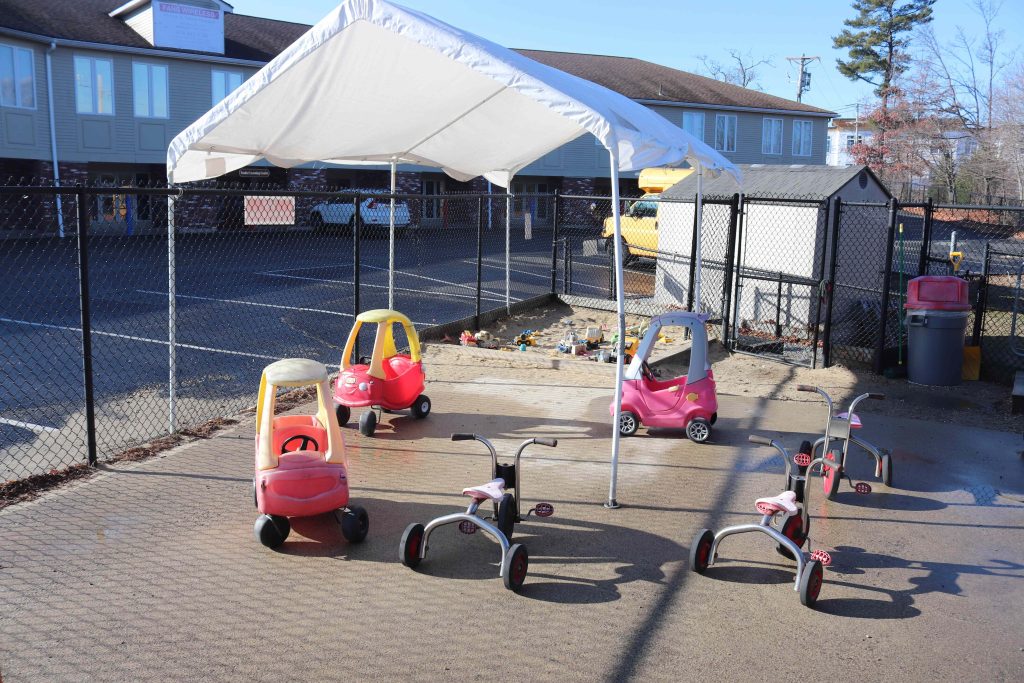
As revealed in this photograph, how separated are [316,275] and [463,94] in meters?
11.0

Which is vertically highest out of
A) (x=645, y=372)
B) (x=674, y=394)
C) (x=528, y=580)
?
(x=645, y=372)

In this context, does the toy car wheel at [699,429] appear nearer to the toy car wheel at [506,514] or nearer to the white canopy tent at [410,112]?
the white canopy tent at [410,112]

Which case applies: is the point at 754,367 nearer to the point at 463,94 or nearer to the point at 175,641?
the point at 463,94

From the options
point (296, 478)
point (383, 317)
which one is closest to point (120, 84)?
point (383, 317)

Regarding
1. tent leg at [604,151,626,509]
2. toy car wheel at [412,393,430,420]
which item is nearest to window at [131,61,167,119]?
toy car wheel at [412,393,430,420]

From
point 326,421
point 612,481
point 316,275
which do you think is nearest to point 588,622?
point 612,481

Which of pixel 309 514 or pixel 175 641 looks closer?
pixel 175 641

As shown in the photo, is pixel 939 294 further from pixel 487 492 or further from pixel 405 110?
pixel 487 492

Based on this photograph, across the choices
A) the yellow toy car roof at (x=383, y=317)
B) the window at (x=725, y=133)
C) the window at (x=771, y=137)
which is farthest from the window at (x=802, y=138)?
the yellow toy car roof at (x=383, y=317)

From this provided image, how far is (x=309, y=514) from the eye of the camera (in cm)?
570

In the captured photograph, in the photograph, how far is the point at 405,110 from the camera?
9.87 metres

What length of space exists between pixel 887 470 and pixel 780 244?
723 cm

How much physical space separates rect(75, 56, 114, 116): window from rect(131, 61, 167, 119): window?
2.72 ft

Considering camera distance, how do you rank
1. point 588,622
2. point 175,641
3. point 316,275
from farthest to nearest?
point 316,275, point 588,622, point 175,641
